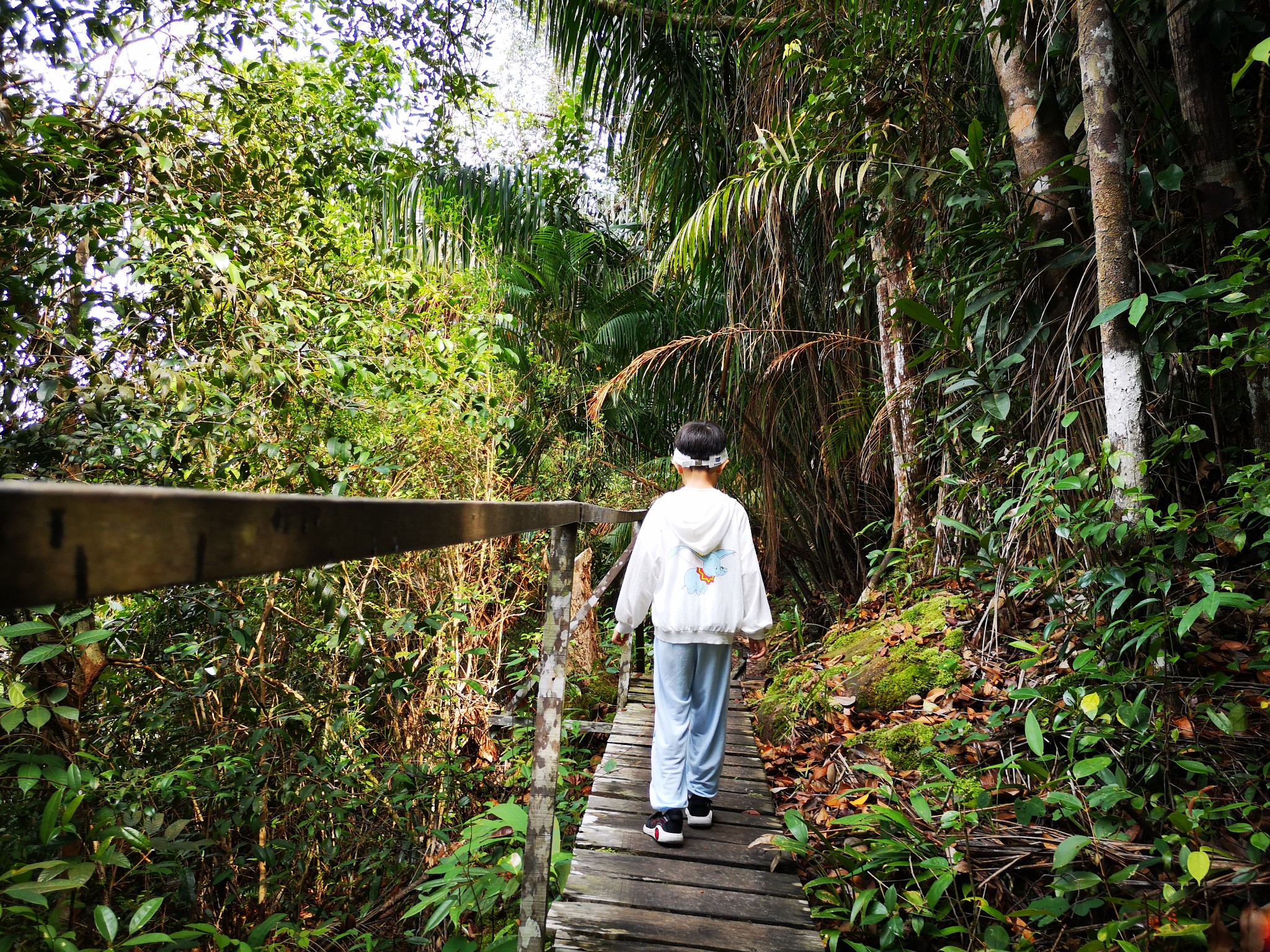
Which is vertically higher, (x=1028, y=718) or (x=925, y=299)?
(x=925, y=299)

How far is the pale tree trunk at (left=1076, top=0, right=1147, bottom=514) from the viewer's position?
8.71 ft

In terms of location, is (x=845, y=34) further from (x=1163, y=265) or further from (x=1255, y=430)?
(x=1255, y=430)

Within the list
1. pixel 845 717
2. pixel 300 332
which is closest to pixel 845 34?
pixel 300 332

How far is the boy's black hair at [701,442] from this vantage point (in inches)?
114

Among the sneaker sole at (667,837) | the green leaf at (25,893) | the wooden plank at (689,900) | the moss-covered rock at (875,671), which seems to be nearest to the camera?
the green leaf at (25,893)

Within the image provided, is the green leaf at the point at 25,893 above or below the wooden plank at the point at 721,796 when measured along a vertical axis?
above

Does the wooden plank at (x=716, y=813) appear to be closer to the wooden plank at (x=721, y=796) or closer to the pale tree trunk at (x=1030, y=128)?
the wooden plank at (x=721, y=796)

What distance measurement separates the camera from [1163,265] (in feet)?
8.87

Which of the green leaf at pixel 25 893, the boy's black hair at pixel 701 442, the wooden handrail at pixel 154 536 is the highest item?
the boy's black hair at pixel 701 442

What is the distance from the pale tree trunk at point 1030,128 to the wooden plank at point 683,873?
2868 millimetres

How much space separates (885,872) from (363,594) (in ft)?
11.4

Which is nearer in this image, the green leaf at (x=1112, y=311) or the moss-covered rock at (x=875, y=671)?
the green leaf at (x=1112, y=311)

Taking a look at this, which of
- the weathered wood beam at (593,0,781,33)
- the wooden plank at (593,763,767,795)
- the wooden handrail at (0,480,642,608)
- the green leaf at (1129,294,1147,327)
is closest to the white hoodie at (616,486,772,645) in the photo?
the wooden plank at (593,763,767,795)

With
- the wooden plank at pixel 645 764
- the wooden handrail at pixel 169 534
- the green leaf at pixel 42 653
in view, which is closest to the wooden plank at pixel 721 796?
the wooden plank at pixel 645 764
